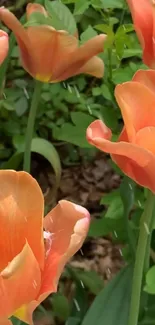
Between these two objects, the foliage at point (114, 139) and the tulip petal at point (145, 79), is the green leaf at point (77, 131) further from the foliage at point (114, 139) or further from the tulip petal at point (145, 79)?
the tulip petal at point (145, 79)

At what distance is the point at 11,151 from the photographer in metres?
2.55

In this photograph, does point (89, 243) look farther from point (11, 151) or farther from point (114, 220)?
point (114, 220)

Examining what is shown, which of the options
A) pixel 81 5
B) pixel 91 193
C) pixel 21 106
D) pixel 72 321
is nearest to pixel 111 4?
pixel 81 5

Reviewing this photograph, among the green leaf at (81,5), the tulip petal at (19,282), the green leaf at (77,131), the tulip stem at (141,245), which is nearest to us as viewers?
the tulip petal at (19,282)

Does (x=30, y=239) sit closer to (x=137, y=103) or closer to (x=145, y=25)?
(x=137, y=103)

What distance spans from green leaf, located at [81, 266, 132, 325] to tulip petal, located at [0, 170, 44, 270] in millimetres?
358

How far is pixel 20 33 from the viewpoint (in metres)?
1.16

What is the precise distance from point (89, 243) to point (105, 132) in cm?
161

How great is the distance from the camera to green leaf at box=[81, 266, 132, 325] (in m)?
1.19

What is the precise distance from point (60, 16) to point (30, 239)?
0.45m

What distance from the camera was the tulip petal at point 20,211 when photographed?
84cm

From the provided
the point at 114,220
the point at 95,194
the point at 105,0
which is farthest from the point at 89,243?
the point at 105,0

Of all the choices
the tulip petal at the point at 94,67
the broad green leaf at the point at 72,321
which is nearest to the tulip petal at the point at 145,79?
the tulip petal at the point at 94,67

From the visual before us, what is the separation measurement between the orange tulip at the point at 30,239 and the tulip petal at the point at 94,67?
41 cm
